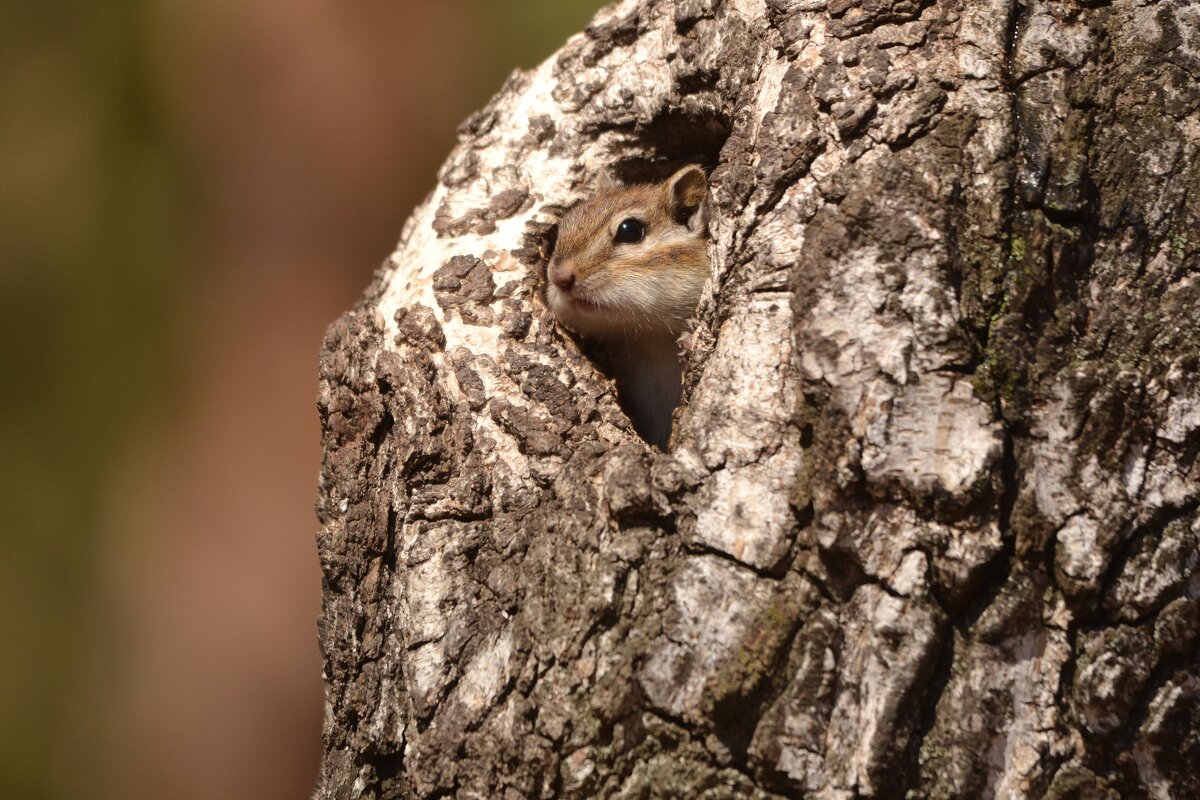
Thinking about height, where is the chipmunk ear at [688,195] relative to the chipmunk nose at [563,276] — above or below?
above

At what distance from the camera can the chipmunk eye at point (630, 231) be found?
2.82 metres

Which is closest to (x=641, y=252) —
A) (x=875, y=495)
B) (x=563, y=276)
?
(x=563, y=276)

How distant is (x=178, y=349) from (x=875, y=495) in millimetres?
2711

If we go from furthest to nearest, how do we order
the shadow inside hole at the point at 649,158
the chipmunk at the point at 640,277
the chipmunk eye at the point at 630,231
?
the chipmunk eye at the point at 630,231
the chipmunk at the point at 640,277
the shadow inside hole at the point at 649,158

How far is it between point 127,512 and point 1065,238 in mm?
3129

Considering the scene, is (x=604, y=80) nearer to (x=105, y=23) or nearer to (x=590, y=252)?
(x=590, y=252)

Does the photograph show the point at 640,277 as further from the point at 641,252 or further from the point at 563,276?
the point at 563,276

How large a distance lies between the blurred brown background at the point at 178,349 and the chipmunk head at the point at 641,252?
0.99 metres

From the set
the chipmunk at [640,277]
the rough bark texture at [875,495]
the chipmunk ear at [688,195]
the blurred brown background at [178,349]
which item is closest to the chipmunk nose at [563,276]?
the chipmunk at [640,277]

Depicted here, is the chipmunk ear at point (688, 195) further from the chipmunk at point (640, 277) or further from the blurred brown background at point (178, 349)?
the blurred brown background at point (178, 349)

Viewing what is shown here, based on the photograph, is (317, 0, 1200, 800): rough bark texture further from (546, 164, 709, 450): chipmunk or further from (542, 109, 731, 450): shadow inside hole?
(546, 164, 709, 450): chipmunk

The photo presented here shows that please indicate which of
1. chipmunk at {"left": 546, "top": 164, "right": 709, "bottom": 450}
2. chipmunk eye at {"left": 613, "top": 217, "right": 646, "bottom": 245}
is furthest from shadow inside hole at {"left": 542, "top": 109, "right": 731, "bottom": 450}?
chipmunk eye at {"left": 613, "top": 217, "right": 646, "bottom": 245}

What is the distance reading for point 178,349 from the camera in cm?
336

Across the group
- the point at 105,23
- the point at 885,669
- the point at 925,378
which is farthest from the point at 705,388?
the point at 105,23
